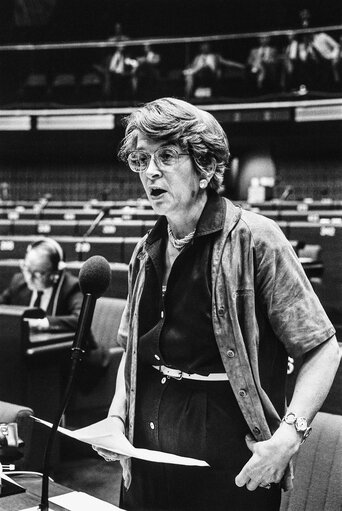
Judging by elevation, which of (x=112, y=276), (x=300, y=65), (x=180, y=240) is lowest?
(x=112, y=276)

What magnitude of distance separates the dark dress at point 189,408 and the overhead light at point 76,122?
445 inches

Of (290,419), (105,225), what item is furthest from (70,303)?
(105,225)

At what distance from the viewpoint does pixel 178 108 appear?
1258mm

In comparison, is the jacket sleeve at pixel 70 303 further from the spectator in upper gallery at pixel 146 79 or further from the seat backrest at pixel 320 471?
the spectator in upper gallery at pixel 146 79

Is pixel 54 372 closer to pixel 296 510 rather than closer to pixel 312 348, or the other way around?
pixel 296 510

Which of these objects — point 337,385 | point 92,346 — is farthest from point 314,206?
point 337,385

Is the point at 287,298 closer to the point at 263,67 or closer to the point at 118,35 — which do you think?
the point at 263,67

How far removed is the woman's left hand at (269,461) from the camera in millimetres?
1119

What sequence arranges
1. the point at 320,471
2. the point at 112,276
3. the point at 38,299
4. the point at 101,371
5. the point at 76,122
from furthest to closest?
the point at 76,122, the point at 112,276, the point at 38,299, the point at 101,371, the point at 320,471

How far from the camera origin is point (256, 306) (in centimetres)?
125

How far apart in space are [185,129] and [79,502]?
2.59 ft

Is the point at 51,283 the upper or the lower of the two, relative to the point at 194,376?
lower

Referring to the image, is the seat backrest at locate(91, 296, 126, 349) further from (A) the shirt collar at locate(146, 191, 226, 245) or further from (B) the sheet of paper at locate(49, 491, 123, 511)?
(A) the shirt collar at locate(146, 191, 226, 245)

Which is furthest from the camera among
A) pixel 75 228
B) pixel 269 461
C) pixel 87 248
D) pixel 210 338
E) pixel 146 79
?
pixel 146 79
